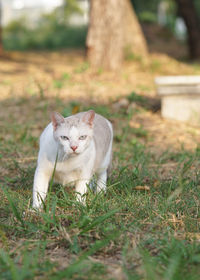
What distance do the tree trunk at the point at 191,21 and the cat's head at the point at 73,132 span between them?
8133 millimetres

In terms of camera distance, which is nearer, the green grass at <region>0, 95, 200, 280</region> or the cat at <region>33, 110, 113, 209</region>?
the green grass at <region>0, 95, 200, 280</region>

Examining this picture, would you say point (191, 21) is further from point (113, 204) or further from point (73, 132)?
point (113, 204)

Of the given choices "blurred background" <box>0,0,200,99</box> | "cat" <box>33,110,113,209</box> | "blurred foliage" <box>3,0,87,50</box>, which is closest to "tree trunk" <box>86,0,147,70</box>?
"blurred background" <box>0,0,200,99</box>

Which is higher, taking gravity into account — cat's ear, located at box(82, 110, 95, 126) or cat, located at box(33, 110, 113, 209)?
cat's ear, located at box(82, 110, 95, 126)

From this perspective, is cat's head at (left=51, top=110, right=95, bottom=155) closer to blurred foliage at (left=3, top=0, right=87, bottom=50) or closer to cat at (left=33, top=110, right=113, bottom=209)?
cat at (left=33, top=110, right=113, bottom=209)

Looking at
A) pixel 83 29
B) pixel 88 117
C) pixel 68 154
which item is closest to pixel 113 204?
pixel 68 154

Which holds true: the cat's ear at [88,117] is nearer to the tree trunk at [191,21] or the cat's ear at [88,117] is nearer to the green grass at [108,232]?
the green grass at [108,232]

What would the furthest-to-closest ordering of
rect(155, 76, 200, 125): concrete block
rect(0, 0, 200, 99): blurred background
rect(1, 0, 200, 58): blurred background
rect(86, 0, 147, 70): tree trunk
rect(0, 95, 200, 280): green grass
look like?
Result: rect(1, 0, 200, 58): blurred background < rect(86, 0, 147, 70): tree trunk < rect(0, 0, 200, 99): blurred background < rect(155, 76, 200, 125): concrete block < rect(0, 95, 200, 280): green grass

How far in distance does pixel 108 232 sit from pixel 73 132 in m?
0.65

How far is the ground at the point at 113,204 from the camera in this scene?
1.80 m

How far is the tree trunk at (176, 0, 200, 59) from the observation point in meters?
9.91

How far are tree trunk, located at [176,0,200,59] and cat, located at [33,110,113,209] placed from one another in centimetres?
806

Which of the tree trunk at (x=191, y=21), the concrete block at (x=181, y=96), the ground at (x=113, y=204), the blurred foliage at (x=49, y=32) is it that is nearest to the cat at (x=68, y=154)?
the ground at (x=113, y=204)

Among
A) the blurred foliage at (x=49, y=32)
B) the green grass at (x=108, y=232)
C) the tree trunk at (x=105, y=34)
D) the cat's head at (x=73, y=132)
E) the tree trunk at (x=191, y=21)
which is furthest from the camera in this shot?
the blurred foliage at (x=49, y=32)
